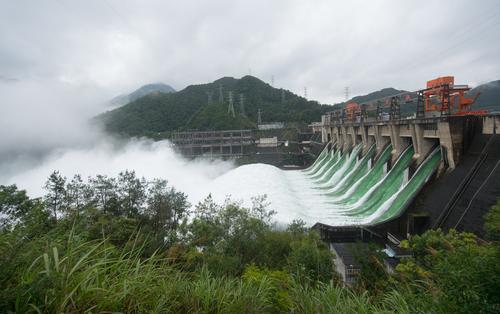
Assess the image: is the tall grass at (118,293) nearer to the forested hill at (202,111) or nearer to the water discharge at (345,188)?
the water discharge at (345,188)

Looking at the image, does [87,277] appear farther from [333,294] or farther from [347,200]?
[347,200]

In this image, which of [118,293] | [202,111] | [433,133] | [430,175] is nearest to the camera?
[118,293]

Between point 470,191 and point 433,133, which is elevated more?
point 433,133

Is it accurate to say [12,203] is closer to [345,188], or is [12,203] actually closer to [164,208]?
[164,208]

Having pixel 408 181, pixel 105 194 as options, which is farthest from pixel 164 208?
pixel 408 181

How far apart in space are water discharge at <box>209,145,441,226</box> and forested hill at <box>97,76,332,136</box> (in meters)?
29.6

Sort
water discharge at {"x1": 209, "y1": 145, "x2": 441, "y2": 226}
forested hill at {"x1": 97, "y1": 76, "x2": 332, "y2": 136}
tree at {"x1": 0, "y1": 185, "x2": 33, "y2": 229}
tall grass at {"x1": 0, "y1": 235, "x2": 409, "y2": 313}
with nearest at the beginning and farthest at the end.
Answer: tall grass at {"x1": 0, "y1": 235, "x2": 409, "y2": 313} → tree at {"x1": 0, "y1": 185, "x2": 33, "y2": 229} → water discharge at {"x1": 209, "y1": 145, "x2": 441, "y2": 226} → forested hill at {"x1": 97, "y1": 76, "x2": 332, "y2": 136}

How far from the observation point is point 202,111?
183 feet

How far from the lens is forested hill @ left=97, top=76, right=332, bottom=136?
52.2 m

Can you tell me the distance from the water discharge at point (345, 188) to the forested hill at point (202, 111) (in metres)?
29.6

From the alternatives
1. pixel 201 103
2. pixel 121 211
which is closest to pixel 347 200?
pixel 121 211

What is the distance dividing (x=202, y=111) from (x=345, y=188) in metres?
43.5

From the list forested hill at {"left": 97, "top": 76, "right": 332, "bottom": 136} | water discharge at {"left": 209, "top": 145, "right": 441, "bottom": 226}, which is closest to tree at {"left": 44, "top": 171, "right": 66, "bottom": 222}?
water discharge at {"left": 209, "top": 145, "right": 441, "bottom": 226}

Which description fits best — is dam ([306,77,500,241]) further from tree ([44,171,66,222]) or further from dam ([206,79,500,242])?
tree ([44,171,66,222])
